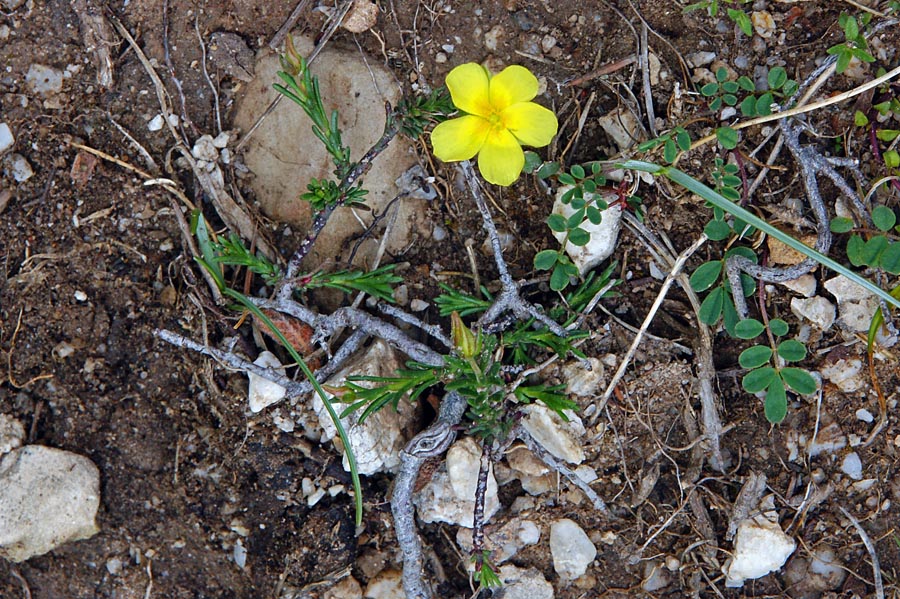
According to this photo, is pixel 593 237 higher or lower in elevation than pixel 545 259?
higher

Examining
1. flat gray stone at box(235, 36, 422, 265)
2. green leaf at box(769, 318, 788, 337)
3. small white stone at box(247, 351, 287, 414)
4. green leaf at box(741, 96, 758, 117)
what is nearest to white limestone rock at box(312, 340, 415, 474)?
small white stone at box(247, 351, 287, 414)

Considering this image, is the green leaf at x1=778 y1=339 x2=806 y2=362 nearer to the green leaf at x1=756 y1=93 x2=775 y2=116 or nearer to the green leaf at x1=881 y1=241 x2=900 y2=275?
the green leaf at x1=881 y1=241 x2=900 y2=275

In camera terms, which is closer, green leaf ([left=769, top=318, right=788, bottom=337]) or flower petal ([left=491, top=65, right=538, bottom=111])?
flower petal ([left=491, top=65, right=538, bottom=111])

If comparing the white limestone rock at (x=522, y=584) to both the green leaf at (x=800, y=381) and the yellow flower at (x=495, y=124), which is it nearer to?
the green leaf at (x=800, y=381)

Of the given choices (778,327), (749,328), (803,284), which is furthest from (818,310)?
(749,328)

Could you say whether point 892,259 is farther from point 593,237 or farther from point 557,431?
point 557,431

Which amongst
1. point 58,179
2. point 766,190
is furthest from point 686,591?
point 58,179
